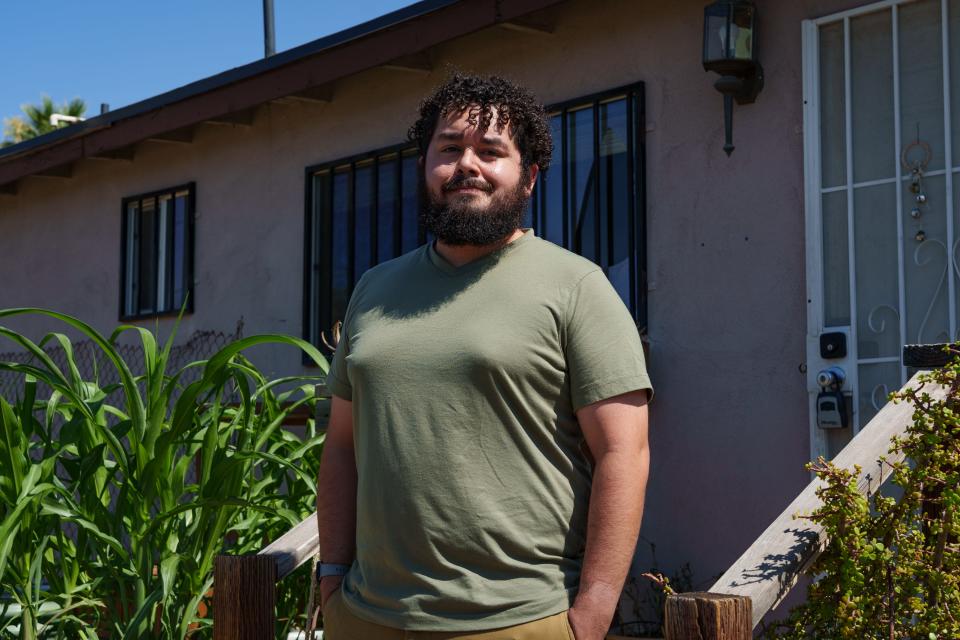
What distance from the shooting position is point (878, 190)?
514 centimetres

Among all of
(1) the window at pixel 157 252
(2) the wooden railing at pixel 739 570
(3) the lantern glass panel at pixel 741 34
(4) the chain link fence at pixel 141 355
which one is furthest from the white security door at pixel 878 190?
(1) the window at pixel 157 252

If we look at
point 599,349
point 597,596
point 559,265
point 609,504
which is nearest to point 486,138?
point 559,265

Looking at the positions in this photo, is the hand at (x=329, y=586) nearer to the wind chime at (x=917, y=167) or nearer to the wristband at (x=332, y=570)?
the wristband at (x=332, y=570)

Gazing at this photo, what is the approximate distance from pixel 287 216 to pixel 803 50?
12.6ft

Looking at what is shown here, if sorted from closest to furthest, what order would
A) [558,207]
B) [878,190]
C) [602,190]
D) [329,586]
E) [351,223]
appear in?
[329,586] → [878,190] → [602,190] → [558,207] → [351,223]

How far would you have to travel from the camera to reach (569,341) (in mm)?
2410

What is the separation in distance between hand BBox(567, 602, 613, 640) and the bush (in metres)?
0.56

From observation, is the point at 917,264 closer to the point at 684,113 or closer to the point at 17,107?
the point at 684,113

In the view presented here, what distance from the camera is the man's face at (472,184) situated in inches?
101

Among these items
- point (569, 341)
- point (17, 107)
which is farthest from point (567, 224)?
point (17, 107)

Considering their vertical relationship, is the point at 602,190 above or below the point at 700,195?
above

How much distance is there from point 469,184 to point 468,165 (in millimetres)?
44

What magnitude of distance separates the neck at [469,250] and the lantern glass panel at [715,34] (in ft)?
10.0

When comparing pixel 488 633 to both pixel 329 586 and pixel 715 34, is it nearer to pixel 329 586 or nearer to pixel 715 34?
pixel 329 586
